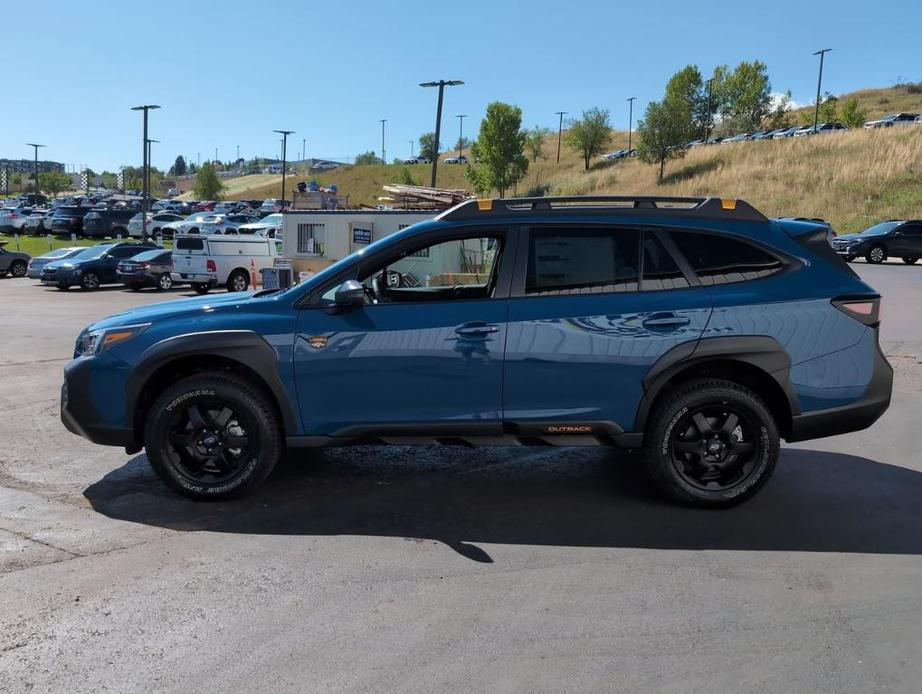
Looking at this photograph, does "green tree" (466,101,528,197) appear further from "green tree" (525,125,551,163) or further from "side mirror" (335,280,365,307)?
"side mirror" (335,280,365,307)

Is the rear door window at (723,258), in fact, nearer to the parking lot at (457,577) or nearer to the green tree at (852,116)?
the parking lot at (457,577)

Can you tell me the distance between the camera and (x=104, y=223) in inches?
1879

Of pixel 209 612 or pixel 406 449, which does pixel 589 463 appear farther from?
pixel 209 612

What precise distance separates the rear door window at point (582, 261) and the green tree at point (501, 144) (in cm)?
6704

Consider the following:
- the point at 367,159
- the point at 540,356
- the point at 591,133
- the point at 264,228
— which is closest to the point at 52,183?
the point at 367,159

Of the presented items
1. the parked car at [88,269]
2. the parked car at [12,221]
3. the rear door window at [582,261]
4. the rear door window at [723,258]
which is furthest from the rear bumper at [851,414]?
the parked car at [12,221]

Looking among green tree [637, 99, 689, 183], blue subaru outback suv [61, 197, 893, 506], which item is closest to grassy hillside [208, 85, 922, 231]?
green tree [637, 99, 689, 183]

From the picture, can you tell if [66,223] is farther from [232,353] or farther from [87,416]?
[232,353]

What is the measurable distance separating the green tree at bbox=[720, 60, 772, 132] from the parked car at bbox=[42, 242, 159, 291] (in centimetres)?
7577

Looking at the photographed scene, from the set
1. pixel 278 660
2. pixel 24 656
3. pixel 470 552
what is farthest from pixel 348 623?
pixel 24 656

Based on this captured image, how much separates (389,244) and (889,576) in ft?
10.8

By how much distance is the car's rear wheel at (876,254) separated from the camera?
2997 centimetres

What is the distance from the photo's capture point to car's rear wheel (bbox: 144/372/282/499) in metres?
5.05

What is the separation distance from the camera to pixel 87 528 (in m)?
4.79
